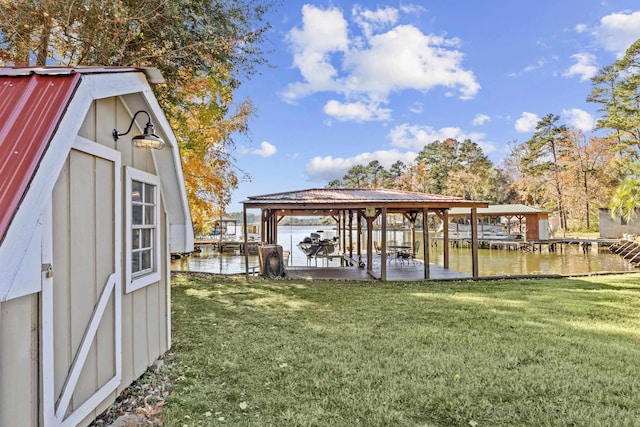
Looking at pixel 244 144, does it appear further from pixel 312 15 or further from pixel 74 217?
pixel 74 217

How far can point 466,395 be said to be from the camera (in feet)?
10.2

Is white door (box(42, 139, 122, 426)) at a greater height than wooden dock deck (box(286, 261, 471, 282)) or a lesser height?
greater

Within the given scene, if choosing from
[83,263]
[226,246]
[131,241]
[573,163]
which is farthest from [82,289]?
[573,163]

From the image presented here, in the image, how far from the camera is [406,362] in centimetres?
385

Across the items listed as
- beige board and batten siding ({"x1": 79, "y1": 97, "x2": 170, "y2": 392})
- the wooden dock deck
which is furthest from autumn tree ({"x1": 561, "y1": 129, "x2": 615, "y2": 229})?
beige board and batten siding ({"x1": 79, "y1": 97, "x2": 170, "y2": 392})

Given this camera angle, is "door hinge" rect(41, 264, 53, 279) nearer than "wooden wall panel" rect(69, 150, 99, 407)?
Yes

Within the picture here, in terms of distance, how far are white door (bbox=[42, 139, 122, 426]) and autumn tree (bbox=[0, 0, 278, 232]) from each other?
4.54 metres

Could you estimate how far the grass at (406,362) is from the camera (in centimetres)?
282

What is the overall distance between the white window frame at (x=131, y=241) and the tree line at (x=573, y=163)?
81.4 ft

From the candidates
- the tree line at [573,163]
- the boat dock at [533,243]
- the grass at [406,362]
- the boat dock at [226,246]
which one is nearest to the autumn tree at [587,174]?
the tree line at [573,163]

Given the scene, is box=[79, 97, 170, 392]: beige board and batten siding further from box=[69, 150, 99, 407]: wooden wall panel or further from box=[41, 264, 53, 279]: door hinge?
box=[41, 264, 53, 279]: door hinge

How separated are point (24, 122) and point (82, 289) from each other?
1.14 m

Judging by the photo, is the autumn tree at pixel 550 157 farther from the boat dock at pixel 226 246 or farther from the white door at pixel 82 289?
the white door at pixel 82 289

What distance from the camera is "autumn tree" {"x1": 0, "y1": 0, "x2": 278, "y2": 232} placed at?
229 inches
